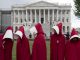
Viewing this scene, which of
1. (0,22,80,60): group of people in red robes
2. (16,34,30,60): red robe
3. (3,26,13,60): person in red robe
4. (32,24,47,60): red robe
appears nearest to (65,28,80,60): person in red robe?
(0,22,80,60): group of people in red robes

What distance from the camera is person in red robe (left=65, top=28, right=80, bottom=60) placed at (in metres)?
12.9

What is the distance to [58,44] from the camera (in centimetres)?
1370

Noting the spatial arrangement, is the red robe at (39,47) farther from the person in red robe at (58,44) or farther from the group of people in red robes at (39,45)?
the person in red robe at (58,44)

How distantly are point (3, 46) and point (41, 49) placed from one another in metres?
1.32

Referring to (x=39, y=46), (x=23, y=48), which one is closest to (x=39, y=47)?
(x=39, y=46)

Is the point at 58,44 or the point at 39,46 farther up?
the point at 39,46

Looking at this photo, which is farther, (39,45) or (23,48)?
(23,48)

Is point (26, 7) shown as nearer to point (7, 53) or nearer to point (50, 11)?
point (50, 11)

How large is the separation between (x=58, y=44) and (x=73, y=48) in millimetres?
833

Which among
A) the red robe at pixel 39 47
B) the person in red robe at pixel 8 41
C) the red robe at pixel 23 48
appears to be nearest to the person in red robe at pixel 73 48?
the red robe at pixel 39 47

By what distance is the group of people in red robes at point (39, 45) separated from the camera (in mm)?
12758

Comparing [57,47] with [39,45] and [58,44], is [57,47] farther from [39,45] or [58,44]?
[39,45]

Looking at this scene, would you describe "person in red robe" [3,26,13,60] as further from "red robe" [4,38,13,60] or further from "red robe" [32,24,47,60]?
"red robe" [32,24,47,60]

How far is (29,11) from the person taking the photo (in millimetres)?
147125
